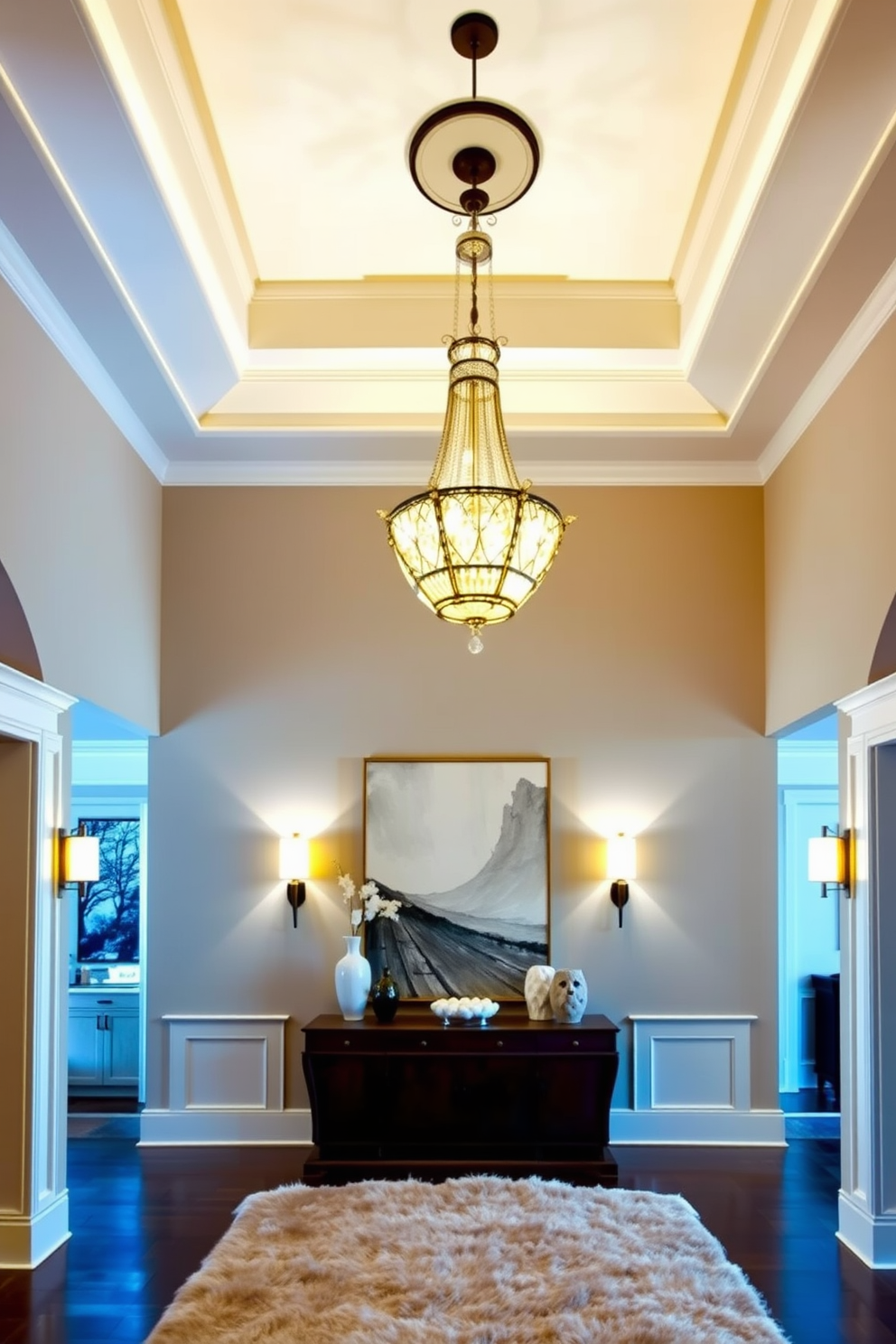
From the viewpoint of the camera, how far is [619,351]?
21.7 ft

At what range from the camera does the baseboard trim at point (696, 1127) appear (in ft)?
23.3

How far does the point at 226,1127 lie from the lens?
7.09m

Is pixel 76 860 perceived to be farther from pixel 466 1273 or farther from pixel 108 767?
pixel 108 767

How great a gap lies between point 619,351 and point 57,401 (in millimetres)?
3004

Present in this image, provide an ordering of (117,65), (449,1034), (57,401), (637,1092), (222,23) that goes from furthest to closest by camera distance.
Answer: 1. (637,1092)
2. (449,1034)
3. (57,401)
4. (222,23)
5. (117,65)

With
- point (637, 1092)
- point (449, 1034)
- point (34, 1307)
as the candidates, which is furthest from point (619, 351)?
point (34, 1307)

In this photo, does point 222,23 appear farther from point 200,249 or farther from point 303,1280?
point 303,1280

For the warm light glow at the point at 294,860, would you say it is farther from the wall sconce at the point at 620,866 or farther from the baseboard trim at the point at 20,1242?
the baseboard trim at the point at 20,1242

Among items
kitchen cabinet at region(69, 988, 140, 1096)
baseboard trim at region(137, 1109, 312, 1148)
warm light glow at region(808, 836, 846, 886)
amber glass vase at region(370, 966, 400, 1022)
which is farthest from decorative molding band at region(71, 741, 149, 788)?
→ warm light glow at region(808, 836, 846, 886)

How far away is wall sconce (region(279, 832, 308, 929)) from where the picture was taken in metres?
7.15

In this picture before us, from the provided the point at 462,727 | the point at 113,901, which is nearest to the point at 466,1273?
the point at 462,727

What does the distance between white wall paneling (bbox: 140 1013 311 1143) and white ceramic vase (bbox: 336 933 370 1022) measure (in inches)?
21.9

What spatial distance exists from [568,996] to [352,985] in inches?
48.0

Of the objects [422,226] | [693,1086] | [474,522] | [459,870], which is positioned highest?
[422,226]
